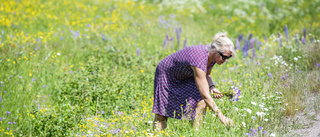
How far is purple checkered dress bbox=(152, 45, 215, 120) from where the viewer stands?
10.8ft

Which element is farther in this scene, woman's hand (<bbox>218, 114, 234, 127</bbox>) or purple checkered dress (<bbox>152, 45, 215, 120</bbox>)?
purple checkered dress (<bbox>152, 45, 215, 120</bbox>)

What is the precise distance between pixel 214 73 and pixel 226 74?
0.84 ft

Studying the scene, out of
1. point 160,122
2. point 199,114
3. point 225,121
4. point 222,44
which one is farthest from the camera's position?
point 160,122

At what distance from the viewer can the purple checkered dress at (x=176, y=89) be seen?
328 centimetres

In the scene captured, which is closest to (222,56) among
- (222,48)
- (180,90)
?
(222,48)

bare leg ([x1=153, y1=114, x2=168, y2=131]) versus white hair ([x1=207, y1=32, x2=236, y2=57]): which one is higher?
white hair ([x1=207, y1=32, x2=236, y2=57])

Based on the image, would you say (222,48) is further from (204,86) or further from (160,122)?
(160,122)

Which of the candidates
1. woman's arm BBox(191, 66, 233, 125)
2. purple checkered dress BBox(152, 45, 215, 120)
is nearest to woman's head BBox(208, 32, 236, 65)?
woman's arm BBox(191, 66, 233, 125)

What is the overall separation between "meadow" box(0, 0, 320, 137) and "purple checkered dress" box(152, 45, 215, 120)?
0.62 ft

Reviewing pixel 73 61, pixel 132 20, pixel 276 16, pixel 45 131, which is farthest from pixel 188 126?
pixel 276 16

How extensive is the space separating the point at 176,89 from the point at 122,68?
2461 millimetres

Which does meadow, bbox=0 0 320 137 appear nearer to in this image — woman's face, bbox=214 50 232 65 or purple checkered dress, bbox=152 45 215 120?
purple checkered dress, bbox=152 45 215 120

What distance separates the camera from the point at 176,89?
3393 millimetres

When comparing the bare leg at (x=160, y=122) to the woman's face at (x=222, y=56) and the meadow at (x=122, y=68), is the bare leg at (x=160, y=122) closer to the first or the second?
the meadow at (x=122, y=68)
